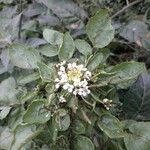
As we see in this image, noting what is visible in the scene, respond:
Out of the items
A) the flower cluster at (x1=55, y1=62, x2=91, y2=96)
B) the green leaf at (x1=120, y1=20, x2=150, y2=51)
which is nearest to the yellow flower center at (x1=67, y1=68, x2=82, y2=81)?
the flower cluster at (x1=55, y1=62, x2=91, y2=96)

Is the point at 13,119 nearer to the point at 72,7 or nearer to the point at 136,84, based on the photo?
the point at 136,84

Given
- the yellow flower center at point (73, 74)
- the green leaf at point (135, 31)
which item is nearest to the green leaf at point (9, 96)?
the yellow flower center at point (73, 74)

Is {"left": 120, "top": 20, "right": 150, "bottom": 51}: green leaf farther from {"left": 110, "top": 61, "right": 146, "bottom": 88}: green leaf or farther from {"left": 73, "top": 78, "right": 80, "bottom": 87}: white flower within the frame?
{"left": 73, "top": 78, "right": 80, "bottom": 87}: white flower

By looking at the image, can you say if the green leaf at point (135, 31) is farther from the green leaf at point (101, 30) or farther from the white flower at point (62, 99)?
the white flower at point (62, 99)

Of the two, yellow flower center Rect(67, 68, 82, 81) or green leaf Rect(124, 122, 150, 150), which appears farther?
green leaf Rect(124, 122, 150, 150)

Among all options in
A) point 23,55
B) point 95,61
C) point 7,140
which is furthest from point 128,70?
point 7,140
